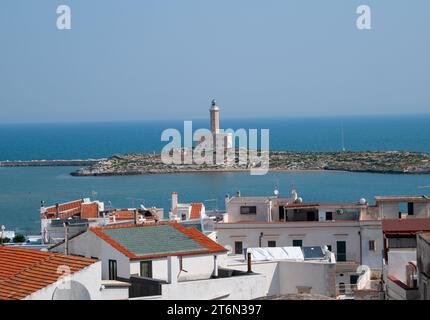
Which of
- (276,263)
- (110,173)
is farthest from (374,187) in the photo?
(276,263)

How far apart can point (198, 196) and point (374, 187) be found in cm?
942

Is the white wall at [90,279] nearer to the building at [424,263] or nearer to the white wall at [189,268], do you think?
the white wall at [189,268]

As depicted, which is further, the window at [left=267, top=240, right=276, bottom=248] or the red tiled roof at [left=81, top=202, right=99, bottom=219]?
the red tiled roof at [left=81, top=202, right=99, bottom=219]

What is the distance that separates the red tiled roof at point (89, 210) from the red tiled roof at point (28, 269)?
11469 millimetres

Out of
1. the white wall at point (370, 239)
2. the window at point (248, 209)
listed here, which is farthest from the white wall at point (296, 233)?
the window at point (248, 209)

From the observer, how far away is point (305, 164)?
6519 centimetres

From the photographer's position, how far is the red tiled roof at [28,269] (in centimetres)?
429

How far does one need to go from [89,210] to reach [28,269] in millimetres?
12928

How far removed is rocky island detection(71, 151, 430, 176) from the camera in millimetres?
61969

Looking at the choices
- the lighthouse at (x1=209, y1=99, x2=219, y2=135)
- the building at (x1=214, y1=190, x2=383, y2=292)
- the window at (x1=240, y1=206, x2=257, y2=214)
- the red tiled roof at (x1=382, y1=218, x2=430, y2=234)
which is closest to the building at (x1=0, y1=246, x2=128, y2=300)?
the red tiled roof at (x1=382, y1=218, x2=430, y2=234)

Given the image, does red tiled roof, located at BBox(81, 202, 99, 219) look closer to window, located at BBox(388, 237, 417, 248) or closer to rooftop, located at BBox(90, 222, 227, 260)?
window, located at BBox(388, 237, 417, 248)

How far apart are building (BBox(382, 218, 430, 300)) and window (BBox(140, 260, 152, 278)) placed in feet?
5.02

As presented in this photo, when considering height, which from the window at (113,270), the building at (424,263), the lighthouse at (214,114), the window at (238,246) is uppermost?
the lighthouse at (214,114)
